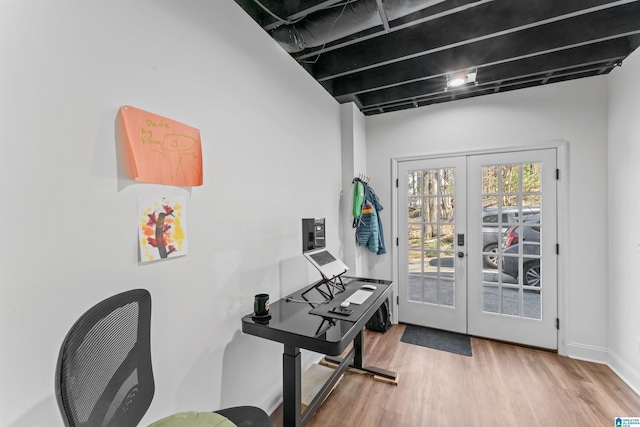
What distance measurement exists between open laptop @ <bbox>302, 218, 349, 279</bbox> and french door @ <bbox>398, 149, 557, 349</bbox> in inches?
67.2

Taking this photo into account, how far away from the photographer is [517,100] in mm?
2967

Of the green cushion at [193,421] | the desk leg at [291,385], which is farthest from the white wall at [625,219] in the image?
the green cushion at [193,421]

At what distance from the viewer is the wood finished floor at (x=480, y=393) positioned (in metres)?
1.94

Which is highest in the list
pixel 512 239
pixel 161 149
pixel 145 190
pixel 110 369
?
pixel 161 149

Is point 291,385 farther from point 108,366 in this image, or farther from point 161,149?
point 161,149

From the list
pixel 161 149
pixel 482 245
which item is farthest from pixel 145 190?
pixel 482 245

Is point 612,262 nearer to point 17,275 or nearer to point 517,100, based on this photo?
point 517,100

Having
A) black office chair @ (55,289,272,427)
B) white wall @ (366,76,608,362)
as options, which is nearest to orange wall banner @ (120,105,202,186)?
black office chair @ (55,289,272,427)

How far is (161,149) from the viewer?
127cm

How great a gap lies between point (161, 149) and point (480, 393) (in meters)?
2.86

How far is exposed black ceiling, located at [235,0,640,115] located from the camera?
1.87 m

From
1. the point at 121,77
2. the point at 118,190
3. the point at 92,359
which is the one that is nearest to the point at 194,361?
the point at 92,359

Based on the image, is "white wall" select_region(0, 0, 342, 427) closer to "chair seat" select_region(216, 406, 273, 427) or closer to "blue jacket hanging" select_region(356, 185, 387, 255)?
"chair seat" select_region(216, 406, 273, 427)

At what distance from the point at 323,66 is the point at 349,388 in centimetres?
299
